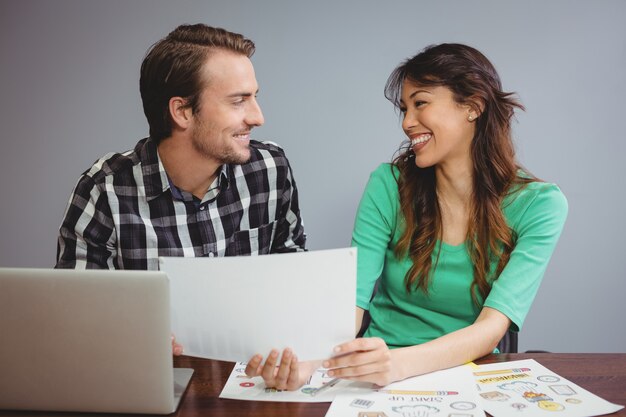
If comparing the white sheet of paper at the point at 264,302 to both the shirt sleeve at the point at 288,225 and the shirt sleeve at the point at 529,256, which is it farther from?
the shirt sleeve at the point at 288,225

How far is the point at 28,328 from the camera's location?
0.92 metres

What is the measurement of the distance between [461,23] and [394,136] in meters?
0.51

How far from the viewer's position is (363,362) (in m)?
1.04

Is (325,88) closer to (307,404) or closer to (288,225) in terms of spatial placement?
(288,225)

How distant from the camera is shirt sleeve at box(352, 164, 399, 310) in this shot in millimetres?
1576

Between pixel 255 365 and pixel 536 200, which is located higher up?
pixel 536 200

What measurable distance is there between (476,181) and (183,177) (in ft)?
2.69

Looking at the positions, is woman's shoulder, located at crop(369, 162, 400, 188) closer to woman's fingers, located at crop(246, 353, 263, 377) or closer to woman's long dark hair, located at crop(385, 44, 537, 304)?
woman's long dark hair, located at crop(385, 44, 537, 304)

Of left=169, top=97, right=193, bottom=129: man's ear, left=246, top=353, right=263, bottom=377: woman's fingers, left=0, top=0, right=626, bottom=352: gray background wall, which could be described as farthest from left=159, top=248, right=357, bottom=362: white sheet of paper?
left=0, top=0, right=626, bottom=352: gray background wall

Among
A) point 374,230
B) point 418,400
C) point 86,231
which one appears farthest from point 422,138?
point 86,231

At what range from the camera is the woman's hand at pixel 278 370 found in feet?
3.32

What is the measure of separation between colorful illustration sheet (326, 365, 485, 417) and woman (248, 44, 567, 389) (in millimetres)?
343

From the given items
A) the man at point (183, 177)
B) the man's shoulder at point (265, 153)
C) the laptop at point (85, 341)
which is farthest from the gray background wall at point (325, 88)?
the laptop at point (85, 341)

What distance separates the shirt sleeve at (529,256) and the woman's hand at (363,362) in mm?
419
